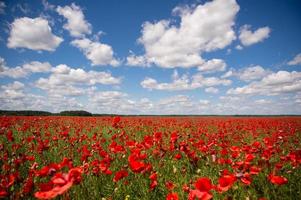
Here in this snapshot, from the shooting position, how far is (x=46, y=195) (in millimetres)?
1347

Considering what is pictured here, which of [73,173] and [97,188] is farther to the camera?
[97,188]

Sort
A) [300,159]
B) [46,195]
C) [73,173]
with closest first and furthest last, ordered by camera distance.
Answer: [46,195] < [73,173] < [300,159]

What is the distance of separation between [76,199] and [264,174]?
291cm

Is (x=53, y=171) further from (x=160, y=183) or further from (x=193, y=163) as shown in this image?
(x=193, y=163)

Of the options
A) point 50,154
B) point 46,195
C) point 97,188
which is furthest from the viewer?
point 50,154

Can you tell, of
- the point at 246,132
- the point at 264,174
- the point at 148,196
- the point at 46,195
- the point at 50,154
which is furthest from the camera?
the point at 246,132

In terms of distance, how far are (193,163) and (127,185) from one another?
1419mm

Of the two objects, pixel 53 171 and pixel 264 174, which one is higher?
pixel 53 171

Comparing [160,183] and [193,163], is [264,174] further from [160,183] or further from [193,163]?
[160,183]

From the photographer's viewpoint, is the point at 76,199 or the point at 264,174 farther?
the point at 264,174

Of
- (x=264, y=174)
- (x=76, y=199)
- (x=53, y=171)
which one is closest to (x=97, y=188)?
(x=76, y=199)

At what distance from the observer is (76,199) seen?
3270 mm

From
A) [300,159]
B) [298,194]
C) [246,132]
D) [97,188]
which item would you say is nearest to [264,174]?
[298,194]

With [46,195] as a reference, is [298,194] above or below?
below
